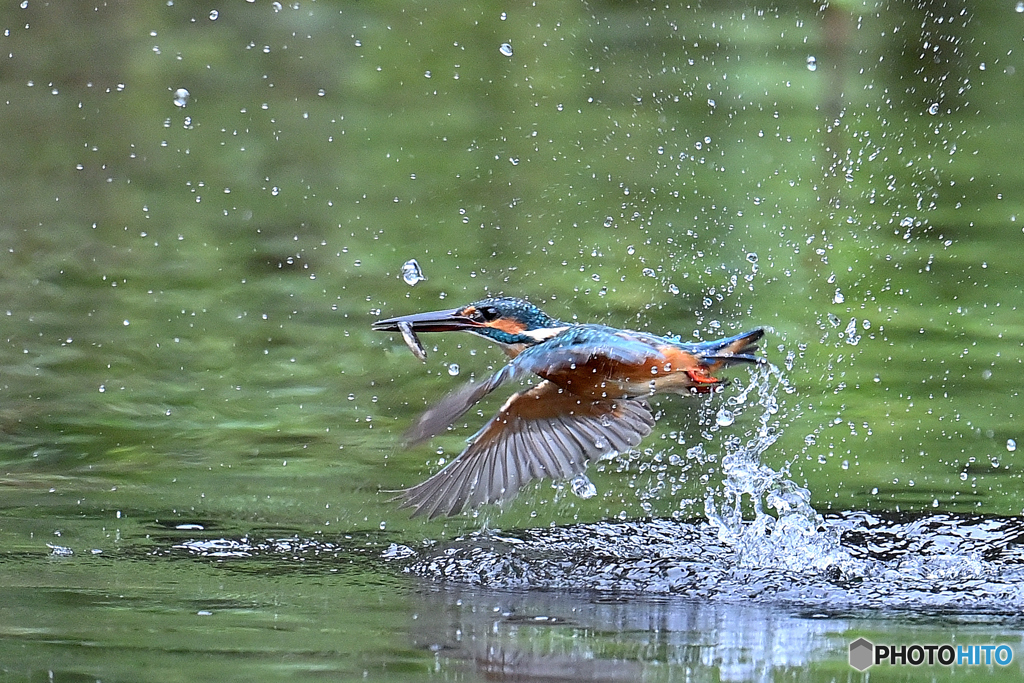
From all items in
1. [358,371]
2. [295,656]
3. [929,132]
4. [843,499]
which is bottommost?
[295,656]

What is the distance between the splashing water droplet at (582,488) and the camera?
15.4 feet

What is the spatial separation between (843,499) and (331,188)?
3741 millimetres

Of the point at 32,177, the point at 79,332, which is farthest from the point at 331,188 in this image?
the point at 79,332

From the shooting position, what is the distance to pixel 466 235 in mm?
7035

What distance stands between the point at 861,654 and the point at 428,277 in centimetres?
357

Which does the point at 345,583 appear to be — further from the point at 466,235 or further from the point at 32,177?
the point at 32,177

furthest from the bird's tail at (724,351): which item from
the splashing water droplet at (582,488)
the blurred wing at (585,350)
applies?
the splashing water droplet at (582,488)

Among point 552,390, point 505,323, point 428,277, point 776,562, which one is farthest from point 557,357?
point 428,277

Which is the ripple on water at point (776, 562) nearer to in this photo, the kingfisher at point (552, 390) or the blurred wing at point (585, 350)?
the kingfisher at point (552, 390)

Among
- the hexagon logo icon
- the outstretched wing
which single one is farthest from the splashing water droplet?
the hexagon logo icon

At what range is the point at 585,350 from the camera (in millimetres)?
4000

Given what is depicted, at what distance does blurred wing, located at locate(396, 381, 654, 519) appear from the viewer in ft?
13.0

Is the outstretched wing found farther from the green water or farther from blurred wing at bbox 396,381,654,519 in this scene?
the green water

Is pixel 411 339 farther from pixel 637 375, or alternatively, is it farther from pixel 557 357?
pixel 637 375
